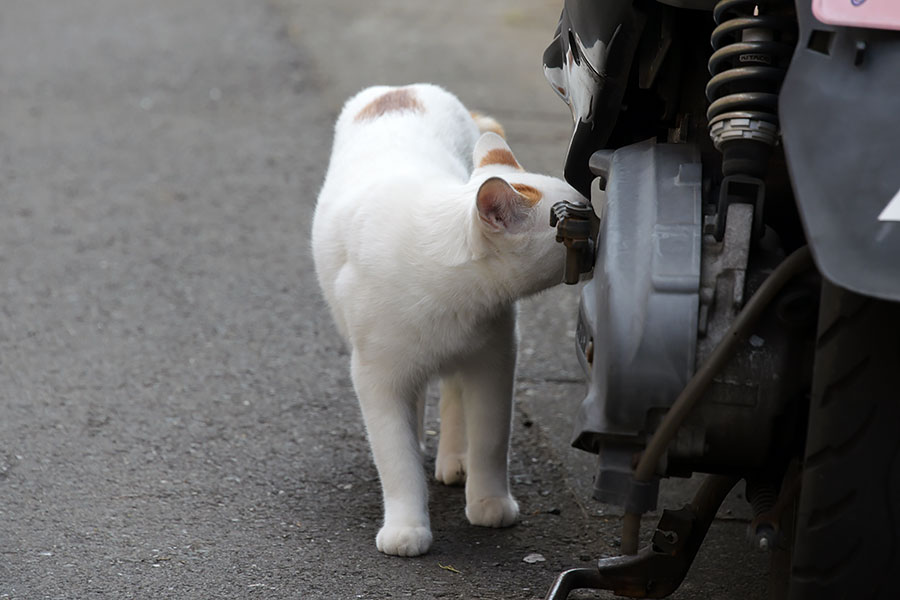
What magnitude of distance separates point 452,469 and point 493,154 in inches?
34.3

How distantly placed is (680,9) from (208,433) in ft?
6.21

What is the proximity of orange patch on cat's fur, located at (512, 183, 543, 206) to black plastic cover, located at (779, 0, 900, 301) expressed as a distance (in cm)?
100

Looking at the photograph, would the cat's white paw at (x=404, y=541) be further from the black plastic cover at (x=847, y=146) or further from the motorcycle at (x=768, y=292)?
the black plastic cover at (x=847, y=146)

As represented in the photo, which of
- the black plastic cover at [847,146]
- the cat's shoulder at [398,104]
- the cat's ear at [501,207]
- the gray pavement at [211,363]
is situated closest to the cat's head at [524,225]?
the cat's ear at [501,207]

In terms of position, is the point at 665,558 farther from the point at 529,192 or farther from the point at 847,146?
the point at 847,146

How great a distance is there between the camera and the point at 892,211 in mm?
1412

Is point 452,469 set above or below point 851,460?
below

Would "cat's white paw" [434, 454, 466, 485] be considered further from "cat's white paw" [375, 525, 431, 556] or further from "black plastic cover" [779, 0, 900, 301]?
"black plastic cover" [779, 0, 900, 301]

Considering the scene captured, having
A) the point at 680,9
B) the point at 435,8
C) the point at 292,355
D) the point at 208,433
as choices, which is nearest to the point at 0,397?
the point at 208,433

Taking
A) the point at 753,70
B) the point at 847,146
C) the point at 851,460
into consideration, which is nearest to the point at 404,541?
the point at 851,460

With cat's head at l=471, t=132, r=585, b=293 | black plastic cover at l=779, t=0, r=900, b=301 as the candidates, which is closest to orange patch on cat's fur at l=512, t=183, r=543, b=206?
cat's head at l=471, t=132, r=585, b=293

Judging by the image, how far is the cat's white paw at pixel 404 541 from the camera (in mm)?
2602

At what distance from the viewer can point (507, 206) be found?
8.09 ft

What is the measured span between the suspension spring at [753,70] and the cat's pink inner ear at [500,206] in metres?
0.71
